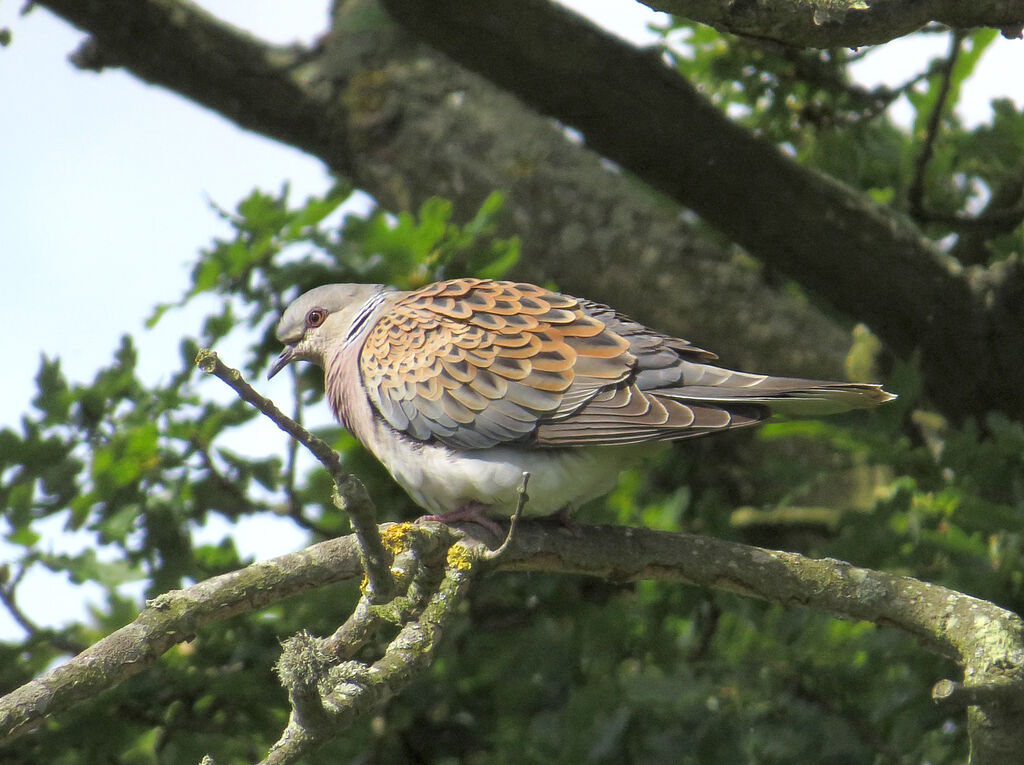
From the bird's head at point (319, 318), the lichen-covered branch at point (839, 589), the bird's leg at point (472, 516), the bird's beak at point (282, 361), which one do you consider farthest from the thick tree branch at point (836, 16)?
the bird's beak at point (282, 361)

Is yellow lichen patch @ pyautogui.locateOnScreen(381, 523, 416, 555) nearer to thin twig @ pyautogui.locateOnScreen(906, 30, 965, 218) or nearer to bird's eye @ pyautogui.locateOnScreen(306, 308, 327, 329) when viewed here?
bird's eye @ pyautogui.locateOnScreen(306, 308, 327, 329)

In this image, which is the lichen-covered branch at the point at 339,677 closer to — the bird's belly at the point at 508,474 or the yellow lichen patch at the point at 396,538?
the yellow lichen patch at the point at 396,538

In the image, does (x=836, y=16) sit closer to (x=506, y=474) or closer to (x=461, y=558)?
(x=506, y=474)

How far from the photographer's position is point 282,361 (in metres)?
3.34

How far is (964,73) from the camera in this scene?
380cm

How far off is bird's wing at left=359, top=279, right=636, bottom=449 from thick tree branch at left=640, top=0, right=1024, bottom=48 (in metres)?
0.78

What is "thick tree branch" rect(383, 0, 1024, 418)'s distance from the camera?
3.55 m

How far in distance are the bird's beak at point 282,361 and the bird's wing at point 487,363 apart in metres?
0.48

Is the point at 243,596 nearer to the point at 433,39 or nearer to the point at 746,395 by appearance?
the point at 746,395

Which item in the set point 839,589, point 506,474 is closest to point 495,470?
point 506,474

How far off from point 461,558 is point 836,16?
132cm

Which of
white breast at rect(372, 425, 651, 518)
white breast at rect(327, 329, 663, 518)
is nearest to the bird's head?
white breast at rect(327, 329, 663, 518)

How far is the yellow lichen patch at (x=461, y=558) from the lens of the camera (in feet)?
7.14

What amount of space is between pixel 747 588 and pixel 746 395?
41cm
